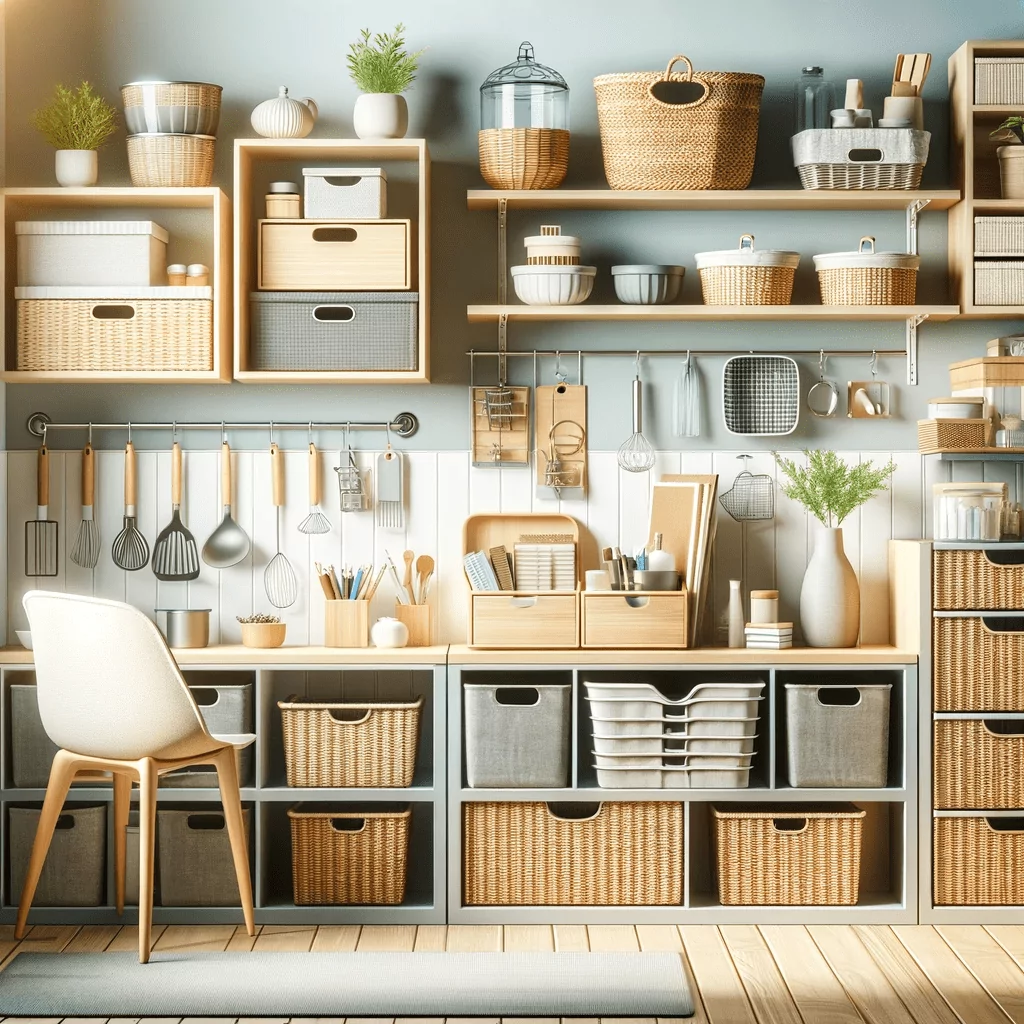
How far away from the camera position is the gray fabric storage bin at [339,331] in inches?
140

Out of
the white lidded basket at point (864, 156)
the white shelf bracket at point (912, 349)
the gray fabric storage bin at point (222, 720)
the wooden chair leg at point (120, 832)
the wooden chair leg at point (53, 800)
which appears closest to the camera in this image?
the wooden chair leg at point (53, 800)

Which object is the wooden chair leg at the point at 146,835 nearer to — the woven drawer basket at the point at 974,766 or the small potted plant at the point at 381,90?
the small potted plant at the point at 381,90

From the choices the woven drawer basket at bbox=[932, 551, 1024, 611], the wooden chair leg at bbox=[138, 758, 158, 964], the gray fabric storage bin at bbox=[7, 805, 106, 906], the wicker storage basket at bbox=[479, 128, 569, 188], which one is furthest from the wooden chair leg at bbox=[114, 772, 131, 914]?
the woven drawer basket at bbox=[932, 551, 1024, 611]

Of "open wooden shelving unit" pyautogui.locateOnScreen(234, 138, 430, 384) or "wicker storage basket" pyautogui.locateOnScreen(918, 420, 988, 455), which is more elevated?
"open wooden shelving unit" pyautogui.locateOnScreen(234, 138, 430, 384)

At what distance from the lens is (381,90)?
11.7 feet

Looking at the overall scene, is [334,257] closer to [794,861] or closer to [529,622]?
[529,622]

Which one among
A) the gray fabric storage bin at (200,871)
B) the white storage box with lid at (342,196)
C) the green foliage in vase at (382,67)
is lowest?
the gray fabric storage bin at (200,871)

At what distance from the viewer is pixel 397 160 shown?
3.72m

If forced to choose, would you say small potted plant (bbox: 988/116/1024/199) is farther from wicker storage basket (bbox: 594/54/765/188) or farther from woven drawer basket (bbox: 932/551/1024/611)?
woven drawer basket (bbox: 932/551/1024/611)

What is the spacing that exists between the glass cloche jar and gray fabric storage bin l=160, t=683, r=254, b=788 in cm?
158

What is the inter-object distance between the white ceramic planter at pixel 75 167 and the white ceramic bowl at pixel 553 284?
123 centimetres

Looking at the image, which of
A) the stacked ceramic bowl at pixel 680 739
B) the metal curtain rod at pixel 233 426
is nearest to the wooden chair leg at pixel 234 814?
the stacked ceramic bowl at pixel 680 739

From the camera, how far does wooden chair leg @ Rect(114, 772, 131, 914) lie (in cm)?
331

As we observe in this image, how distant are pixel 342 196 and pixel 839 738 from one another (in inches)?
79.2
